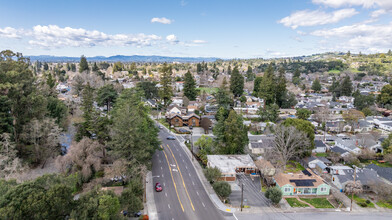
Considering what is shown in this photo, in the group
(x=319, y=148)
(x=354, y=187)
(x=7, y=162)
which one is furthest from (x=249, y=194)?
(x=7, y=162)

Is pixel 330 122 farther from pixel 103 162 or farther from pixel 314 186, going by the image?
pixel 103 162

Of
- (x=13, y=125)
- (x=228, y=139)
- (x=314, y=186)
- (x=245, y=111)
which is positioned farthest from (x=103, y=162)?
(x=245, y=111)

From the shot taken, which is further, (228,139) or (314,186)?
(228,139)

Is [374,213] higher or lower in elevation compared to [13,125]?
lower

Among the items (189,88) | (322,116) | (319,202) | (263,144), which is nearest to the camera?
(319,202)

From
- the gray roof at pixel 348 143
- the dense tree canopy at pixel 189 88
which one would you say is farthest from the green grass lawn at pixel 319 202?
the dense tree canopy at pixel 189 88

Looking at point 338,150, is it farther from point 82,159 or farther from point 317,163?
point 82,159

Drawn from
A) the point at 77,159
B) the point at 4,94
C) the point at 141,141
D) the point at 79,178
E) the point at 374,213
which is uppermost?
the point at 4,94
